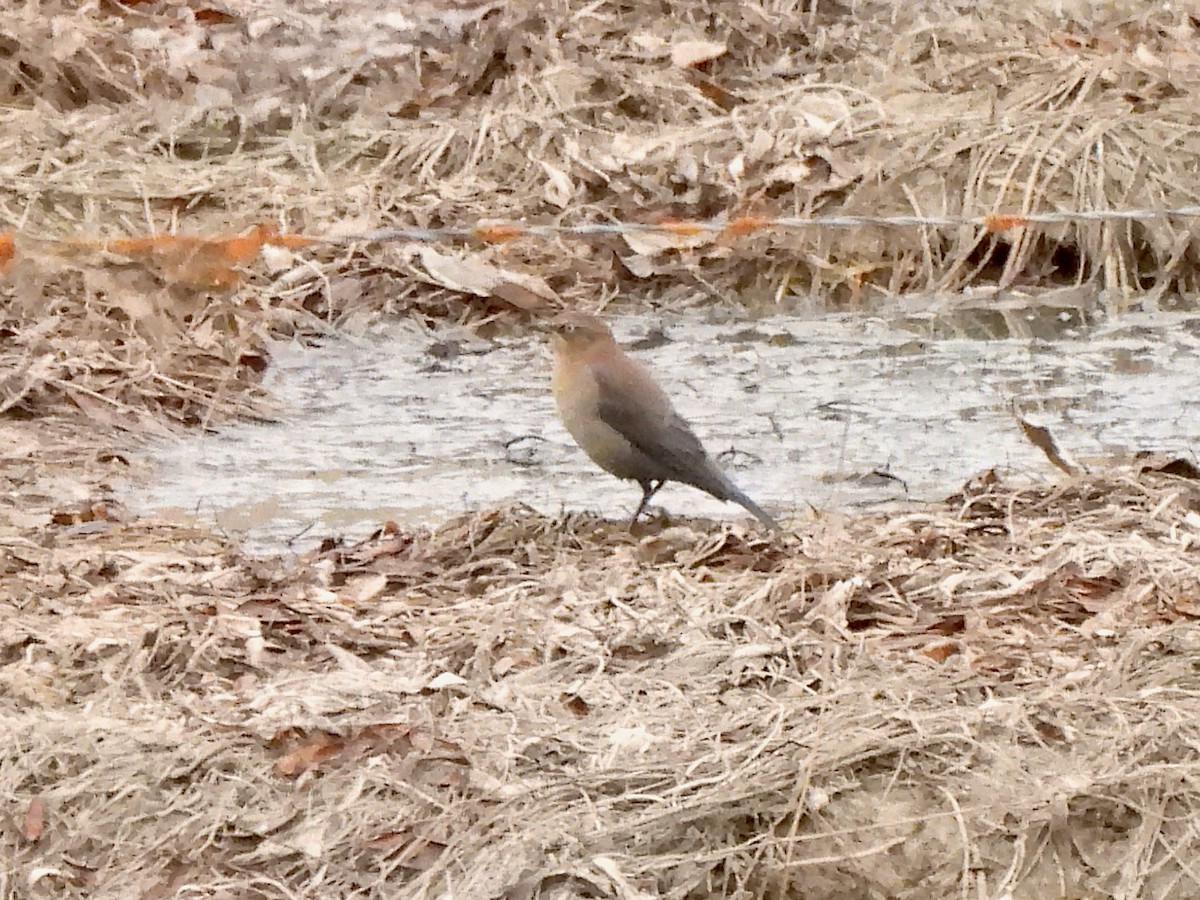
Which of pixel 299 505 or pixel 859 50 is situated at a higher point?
pixel 859 50

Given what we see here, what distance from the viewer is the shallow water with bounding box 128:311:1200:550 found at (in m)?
4.20

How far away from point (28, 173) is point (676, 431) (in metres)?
3.89

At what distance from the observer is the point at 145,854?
2439 millimetres

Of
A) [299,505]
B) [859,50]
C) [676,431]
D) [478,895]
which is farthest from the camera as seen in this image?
[859,50]

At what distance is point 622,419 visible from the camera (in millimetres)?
3842

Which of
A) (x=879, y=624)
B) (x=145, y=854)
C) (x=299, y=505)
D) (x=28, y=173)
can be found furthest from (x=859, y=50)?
(x=145, y=854)

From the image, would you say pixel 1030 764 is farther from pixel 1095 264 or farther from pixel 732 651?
pixel 1095 264

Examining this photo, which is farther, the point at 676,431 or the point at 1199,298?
the point at 1199,298

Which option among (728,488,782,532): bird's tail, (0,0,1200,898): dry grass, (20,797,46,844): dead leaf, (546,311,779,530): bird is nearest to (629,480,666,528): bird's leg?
(546,311,779,530): bird

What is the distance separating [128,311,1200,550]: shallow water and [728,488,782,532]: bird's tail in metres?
0.25

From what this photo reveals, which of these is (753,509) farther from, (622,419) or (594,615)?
(594,615)

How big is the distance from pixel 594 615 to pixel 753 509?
0.65 m

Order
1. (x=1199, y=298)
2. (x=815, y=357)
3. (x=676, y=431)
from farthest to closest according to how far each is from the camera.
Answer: (x=1199, y=298)
(x=815, y=357)
(x=676, y=431)

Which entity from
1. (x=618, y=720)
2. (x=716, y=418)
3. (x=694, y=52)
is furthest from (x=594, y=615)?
(x=694, y=52)
